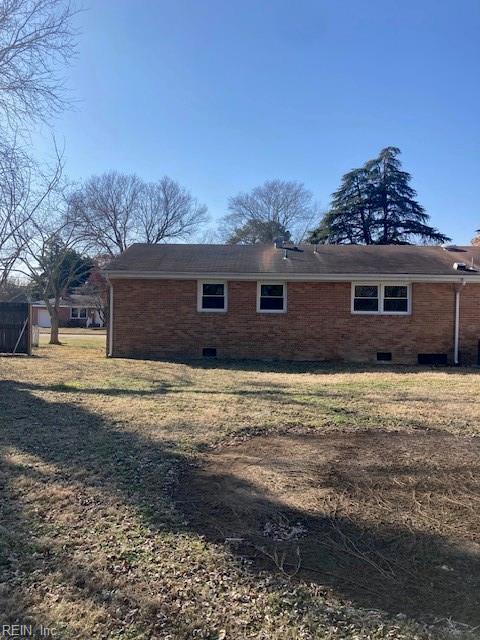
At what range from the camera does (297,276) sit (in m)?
14.7

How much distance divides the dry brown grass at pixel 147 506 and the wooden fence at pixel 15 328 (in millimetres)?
7556

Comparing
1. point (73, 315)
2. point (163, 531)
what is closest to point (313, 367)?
point (163, 531)

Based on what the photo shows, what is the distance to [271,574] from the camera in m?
2.80

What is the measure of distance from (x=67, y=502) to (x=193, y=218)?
41500 mm

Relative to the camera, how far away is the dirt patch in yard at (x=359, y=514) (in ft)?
8.96

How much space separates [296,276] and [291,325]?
154 centimetres

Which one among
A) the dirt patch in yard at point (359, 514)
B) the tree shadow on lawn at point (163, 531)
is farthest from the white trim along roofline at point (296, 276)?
the tree shadow on lawn at point (163, 531)

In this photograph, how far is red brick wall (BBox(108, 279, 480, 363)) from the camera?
14.6 m

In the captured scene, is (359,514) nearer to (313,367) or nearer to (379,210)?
(313,367)

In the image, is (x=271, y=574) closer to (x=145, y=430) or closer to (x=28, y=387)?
(x=145, y=430)

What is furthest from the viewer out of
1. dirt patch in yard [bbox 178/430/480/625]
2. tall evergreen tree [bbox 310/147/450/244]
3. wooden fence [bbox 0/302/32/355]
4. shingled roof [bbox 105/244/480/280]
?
tall evergreen tree [bbox 310/147/450/244]

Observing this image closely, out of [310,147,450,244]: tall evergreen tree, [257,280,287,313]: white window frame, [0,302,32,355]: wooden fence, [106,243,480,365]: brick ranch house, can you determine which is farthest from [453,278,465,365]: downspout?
[310,147,450,244]: tall evergreen tree

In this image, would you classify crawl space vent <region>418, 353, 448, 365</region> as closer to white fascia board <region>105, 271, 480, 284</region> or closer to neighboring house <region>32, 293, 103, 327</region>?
white fascia board <region>105, 271, 480, 284</region>

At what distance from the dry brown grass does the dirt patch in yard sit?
189 mm
